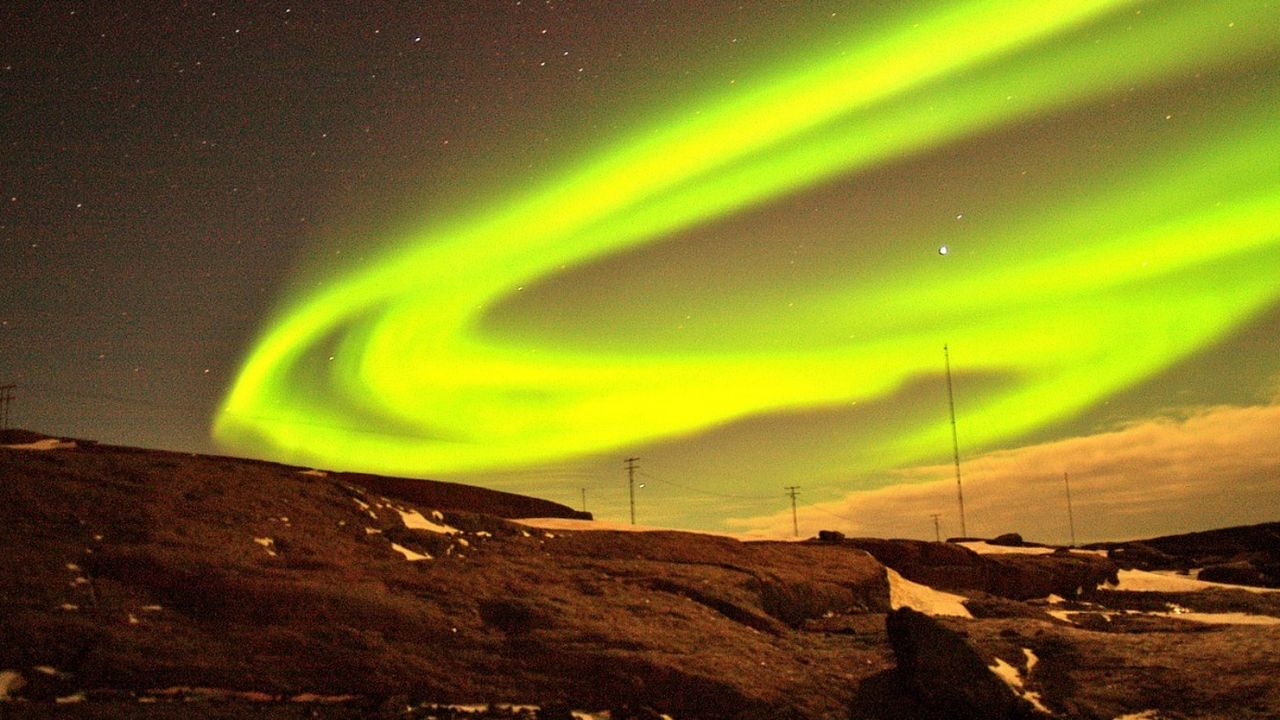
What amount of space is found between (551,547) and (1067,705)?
9484 millimetres

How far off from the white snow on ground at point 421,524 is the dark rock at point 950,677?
27.9 feet

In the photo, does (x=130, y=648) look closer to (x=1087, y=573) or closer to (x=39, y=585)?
(x=39, y=585)

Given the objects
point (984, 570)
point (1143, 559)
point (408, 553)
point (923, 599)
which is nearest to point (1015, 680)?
point (408, 553)

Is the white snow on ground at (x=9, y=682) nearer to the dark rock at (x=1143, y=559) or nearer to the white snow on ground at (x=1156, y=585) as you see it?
the white snow on ground at (x=1156, y=585)

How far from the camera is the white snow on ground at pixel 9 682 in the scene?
9.65 m

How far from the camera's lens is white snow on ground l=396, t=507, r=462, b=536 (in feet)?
58.4

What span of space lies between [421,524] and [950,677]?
971cm

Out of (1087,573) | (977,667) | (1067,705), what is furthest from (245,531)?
(1087,573)

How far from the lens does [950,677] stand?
1327 cm

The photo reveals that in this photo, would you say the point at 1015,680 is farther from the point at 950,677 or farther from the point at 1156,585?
the point at 1156,585

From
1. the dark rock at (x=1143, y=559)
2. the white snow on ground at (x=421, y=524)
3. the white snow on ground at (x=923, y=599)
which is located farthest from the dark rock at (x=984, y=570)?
the dark rock at (x=1143, y=559)

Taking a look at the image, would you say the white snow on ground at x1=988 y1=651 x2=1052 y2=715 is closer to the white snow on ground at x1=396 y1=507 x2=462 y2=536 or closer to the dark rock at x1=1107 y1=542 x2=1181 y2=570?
the white snow on ground at x1=396 y1=507 x2=462 y2=536

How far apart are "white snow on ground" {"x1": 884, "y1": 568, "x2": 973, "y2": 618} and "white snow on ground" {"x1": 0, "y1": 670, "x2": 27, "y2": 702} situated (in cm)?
1891

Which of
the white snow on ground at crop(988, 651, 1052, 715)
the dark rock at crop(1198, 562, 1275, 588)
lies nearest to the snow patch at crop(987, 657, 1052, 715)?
the white snow on ground at crop(988, 651, 1052, 715)
